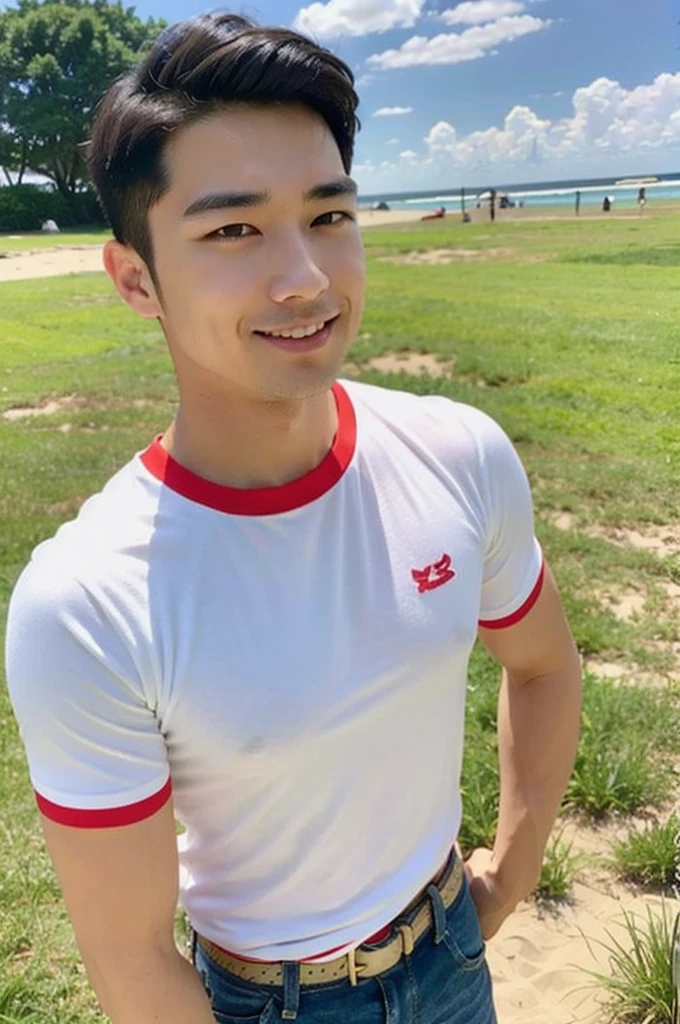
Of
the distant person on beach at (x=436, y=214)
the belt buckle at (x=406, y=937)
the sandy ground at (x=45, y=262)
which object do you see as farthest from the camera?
the distant person on beach at (x=436, y=214)

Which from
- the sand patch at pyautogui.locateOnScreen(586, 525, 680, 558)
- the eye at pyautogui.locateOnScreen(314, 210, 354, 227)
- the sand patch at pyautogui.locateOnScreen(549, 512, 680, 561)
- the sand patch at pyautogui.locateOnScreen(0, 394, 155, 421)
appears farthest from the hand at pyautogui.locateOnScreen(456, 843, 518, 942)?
the sand patch at pyautogui.locateOnScreen(0, 394, 155, 421)

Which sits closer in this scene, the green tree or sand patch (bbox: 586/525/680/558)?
the green tree

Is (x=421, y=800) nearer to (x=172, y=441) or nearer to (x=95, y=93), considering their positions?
(x=172, y=441)

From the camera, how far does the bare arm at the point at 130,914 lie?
84 centimetres

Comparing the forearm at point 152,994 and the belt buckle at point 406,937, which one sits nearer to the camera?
the forearm at point 152,994

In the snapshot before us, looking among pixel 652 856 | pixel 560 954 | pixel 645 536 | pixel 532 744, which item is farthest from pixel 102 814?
pixel 645 536

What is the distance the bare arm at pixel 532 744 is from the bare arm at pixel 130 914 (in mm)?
566

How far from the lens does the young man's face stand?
2.98 feet

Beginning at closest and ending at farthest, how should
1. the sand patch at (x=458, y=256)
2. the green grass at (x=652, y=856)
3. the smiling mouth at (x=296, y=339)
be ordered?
1. the smiling mouth at (x=296, y=339)
2. the green grass at (x=652, y=856)
3. the sand patch at (x=458, y=256)

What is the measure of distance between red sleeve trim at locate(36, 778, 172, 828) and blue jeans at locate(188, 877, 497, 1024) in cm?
31

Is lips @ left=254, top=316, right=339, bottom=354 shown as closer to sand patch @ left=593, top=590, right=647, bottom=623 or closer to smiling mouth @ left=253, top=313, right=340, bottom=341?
smiling mouth @ left=253, top=313, right=340, bottom=341

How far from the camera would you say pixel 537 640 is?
124 cm

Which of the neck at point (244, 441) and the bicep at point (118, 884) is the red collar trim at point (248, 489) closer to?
the neck at point (244, 441)

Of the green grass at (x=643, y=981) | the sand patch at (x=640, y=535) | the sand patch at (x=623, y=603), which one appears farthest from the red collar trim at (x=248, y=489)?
the sand patch at (x=623, y=603)
